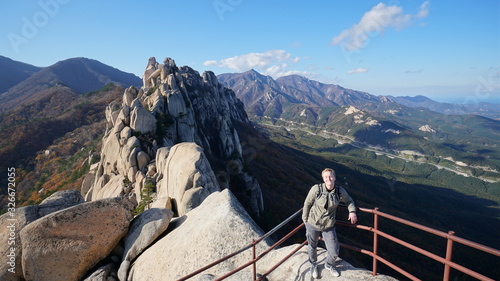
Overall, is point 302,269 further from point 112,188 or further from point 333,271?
point 112,188

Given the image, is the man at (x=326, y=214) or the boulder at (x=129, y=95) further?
the boulder at (x=129, y=95)

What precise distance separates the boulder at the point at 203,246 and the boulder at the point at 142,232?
387 mm

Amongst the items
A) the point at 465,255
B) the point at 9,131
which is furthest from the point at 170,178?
the point at 465,255

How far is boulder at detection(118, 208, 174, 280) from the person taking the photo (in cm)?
1171

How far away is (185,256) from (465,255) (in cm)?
12504

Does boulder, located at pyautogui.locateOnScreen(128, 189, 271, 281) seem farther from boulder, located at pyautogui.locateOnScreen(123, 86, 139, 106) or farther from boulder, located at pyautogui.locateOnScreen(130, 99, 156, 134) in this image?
boulder, located at pyautogui.locateOnScreen(123, 86, 139, 106)

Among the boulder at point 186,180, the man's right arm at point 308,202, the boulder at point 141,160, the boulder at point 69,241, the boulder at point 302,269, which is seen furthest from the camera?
the boulder at point 141,160

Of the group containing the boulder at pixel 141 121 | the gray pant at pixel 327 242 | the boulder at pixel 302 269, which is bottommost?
the boulder at pixel 302 269

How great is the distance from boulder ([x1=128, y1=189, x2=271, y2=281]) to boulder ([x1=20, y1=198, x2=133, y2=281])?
2.04m

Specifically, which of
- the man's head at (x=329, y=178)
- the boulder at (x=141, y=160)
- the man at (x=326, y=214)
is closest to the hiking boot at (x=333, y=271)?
the man at (x=326, y=214)

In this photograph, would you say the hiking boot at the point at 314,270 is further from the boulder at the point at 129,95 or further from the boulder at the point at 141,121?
the boulder at the point at 129,95

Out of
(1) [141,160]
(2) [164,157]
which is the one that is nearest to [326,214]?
(2) [164,157]

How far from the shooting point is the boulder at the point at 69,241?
1077 cm

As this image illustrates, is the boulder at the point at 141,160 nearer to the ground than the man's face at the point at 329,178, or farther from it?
nearer to the ground
